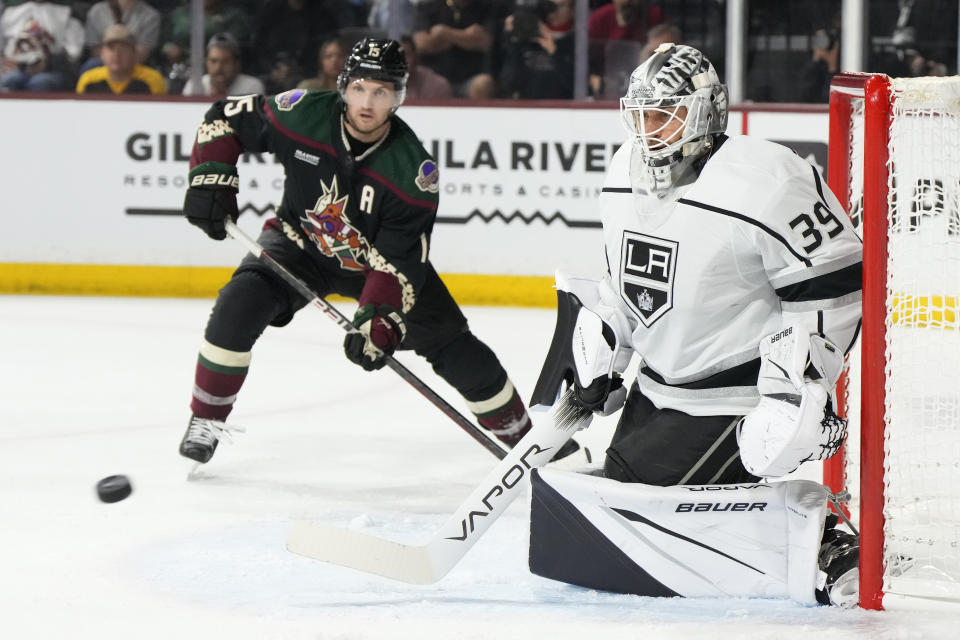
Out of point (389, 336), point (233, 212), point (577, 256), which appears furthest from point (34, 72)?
point (389, 336)

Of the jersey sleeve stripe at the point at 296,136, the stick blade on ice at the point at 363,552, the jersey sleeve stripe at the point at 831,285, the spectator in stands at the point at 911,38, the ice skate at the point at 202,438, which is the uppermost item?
the spectator in stands at the point at 911,38

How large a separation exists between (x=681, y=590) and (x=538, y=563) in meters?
0.24

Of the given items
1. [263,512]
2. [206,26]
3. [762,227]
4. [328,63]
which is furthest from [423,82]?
[762,227]

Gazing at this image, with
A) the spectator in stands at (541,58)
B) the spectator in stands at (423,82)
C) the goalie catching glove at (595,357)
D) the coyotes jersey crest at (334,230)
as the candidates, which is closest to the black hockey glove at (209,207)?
the coyotes jersey crest at (334,230)

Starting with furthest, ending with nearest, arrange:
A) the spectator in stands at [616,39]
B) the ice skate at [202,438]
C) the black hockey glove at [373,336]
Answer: the spectator in stands at [616,39]
the ice skate at [202,438]
the black hockey glove at [373,336]

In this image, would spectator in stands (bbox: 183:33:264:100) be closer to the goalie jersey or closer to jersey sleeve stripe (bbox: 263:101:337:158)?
jersey sleeve stripe (bbox: 263:101:337:158)

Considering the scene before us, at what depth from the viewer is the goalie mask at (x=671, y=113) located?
Result: 7.20 feet

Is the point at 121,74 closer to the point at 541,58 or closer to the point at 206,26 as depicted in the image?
the point at 206,26

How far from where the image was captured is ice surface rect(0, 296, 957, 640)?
2.09m

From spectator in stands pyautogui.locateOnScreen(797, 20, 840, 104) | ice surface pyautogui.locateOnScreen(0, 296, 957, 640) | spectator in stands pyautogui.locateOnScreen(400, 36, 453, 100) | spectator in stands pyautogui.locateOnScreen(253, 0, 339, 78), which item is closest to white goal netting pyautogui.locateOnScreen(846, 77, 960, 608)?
ice surface pyautogui.locateOnScreen(0, 296, 957, 640)

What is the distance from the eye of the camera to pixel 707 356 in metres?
2.28

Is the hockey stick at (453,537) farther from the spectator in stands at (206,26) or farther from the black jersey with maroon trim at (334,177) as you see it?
the spectator in stands at (206,26)

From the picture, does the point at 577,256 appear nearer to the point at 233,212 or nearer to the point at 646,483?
the point at 233,212

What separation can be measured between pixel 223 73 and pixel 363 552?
397 cm
